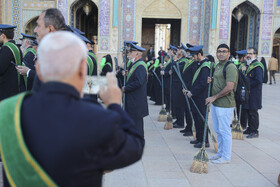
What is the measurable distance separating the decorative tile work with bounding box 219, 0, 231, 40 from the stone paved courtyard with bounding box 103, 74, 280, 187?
37.5 feet

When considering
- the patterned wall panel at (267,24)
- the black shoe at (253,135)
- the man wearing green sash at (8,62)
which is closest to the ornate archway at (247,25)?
the patterned wall panel at (267,24)

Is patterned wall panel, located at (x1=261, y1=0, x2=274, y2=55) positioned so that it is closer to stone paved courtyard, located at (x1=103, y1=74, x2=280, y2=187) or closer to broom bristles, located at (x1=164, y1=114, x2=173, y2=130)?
stone paved courtyard, located at (x1=103, y1=74, x2=280, y2=187)

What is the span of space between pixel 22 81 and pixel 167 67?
15.5ft

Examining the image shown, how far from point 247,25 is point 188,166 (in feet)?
57.9

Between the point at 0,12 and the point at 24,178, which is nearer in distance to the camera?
the point at 24,178

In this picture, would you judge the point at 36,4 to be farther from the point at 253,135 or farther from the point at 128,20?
the point at 253,135

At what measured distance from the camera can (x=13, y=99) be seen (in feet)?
4.17

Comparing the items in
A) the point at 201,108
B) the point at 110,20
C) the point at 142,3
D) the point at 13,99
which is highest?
the point at 142,3

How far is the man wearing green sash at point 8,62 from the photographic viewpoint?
3875 millimetres

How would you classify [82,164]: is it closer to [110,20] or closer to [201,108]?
[201,108]

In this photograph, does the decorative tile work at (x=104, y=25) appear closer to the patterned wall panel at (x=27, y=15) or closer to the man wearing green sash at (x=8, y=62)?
the patterned wall panel at (x=27, y=15)

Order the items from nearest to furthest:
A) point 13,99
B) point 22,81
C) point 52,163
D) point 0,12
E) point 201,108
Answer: point 52,163, point 13,99, point 22,81, point 201,108, point 0,12

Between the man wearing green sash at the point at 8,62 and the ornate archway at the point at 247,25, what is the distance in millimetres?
16584

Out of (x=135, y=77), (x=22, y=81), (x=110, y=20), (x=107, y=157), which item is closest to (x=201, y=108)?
(x=135, y=77)
